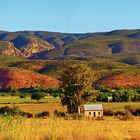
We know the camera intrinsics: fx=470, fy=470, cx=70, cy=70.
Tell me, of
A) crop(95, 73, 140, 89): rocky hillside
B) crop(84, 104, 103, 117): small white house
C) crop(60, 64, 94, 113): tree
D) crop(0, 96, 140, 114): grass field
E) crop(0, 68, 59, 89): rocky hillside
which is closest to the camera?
crop(84, 104, 103, 117): small white house

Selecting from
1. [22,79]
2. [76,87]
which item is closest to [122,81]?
[22,79]

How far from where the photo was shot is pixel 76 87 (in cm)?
6631

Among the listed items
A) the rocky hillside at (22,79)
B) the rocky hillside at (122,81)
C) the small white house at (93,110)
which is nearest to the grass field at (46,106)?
the small white house at (93,110)

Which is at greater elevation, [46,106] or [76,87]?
[76,87]

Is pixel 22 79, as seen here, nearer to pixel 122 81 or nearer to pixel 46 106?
pixel 122 81

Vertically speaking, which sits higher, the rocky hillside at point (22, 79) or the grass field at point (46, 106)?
the rocky hillside at point (22, 79)

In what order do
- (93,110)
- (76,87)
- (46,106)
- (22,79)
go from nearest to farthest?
(93,110), (76,87), (46,106), (22,79)

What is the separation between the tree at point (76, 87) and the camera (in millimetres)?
64812

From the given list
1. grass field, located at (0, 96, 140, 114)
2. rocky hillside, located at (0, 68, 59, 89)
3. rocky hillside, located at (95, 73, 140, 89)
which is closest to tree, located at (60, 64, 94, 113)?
grass field, located at (0, 96, 140, 114)

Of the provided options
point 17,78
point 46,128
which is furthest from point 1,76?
point 46,128

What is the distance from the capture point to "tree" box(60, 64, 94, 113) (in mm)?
64812

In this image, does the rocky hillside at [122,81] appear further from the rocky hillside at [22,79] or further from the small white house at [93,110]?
the small white house at [93,110]

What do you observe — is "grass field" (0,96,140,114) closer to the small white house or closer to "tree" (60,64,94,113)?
"tree" (60,64,94,113)

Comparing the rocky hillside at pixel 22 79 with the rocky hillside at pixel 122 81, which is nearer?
the rocky hillside at pixel 122 81
